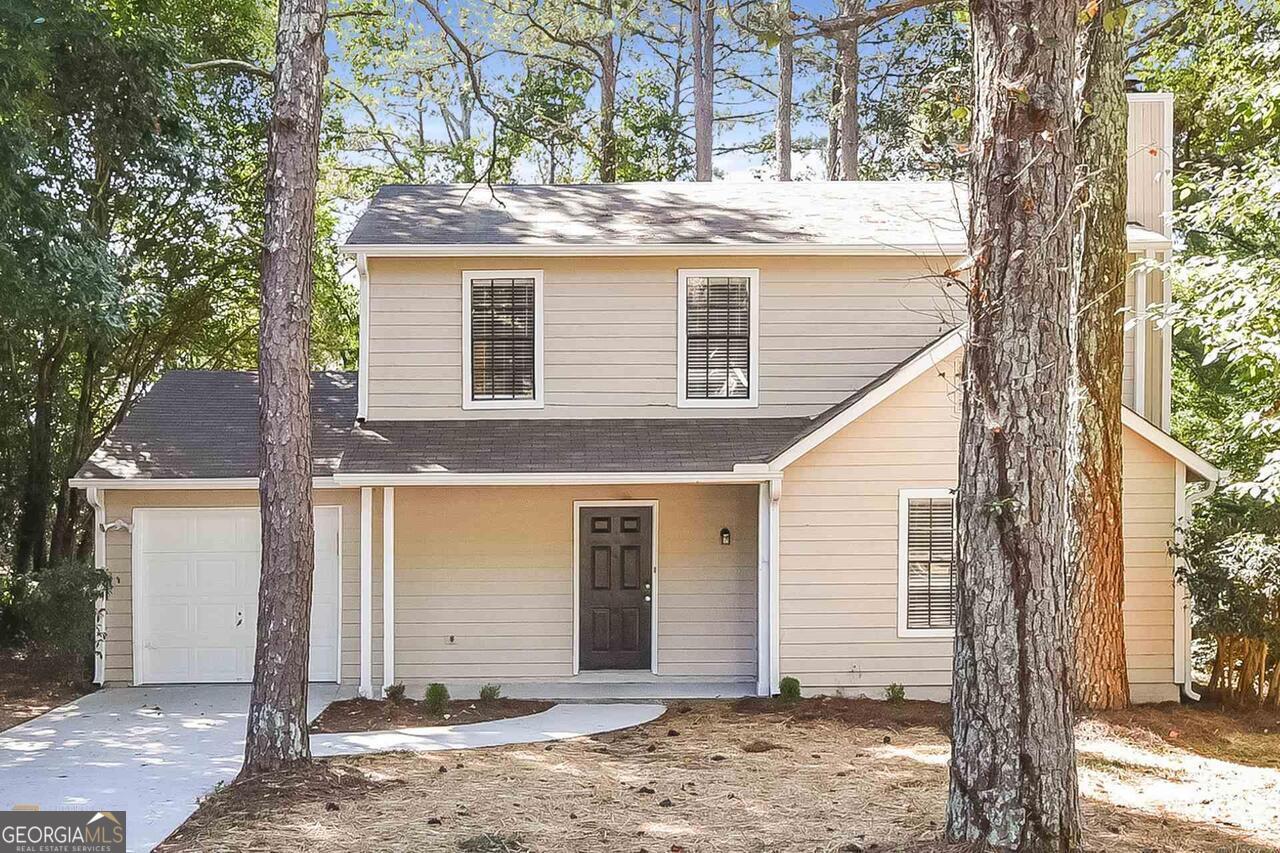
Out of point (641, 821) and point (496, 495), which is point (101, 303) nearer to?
point (496, 495)

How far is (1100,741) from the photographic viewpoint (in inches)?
319

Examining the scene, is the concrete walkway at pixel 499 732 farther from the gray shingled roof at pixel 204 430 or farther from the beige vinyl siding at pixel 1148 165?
the beige vinyl siding at pixel 1148 165

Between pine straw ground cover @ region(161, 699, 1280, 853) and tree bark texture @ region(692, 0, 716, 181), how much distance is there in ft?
46.8

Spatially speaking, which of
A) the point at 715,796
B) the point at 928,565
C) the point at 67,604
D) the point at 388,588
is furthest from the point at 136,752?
the point at 928,565

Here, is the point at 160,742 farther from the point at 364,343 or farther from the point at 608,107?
the point at 608,107

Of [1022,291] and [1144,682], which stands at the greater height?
[1022,291]

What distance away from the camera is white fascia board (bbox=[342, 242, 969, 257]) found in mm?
11539

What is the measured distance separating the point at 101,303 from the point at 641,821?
25.0ft

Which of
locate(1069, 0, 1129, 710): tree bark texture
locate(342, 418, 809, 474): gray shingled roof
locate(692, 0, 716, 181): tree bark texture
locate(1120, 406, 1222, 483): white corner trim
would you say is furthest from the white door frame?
locate(692, 0, 716, 181): tree bark texture

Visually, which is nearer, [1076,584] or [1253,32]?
[1076,584]

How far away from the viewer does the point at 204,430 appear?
40.2 feet

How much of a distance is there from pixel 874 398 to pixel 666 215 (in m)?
3.90

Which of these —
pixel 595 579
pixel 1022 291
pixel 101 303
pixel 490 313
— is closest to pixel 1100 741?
pixel 1022 291

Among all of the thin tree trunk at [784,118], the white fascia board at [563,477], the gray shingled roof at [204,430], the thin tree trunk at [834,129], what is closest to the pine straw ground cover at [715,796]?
the white fascia board at [563,477]
